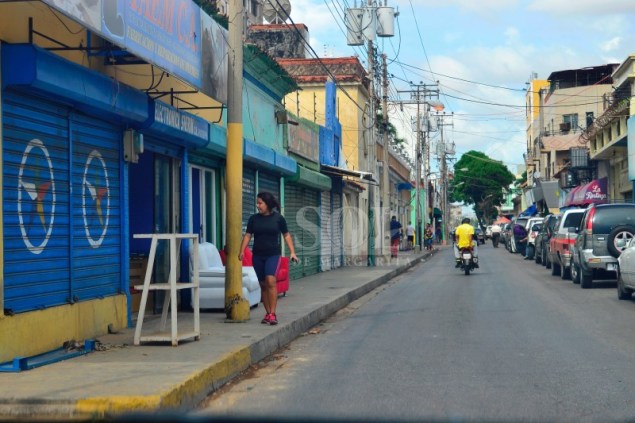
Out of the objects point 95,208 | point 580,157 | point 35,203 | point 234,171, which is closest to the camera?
point 35,203

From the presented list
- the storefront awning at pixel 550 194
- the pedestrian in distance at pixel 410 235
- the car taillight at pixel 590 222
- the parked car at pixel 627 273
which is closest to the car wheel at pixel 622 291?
the parked car at pixel 627 273

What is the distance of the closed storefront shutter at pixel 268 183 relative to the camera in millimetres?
19750

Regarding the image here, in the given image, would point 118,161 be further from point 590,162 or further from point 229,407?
point 590,162

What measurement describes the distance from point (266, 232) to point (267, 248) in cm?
22

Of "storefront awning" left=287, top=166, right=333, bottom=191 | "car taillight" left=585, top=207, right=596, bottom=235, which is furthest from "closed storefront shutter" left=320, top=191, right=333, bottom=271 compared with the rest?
"car taillight" left=585, top=207, right=596, bottom=235

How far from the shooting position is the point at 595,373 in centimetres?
838

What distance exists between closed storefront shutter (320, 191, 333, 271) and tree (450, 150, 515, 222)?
8392 cm

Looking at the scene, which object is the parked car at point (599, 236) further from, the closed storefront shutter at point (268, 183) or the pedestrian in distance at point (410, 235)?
the pedestrian in distance at point (410, 235)

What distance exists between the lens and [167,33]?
10.0 meters

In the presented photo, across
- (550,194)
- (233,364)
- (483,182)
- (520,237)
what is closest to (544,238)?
(520,237)

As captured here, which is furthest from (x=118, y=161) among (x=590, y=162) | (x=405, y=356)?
(x=590, y=162)

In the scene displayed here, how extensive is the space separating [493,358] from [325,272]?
17.3 meters

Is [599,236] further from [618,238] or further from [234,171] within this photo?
[234,171]

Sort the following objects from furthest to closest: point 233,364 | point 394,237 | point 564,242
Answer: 1. point 394,237
2. point 564,242
3. point 233,364
